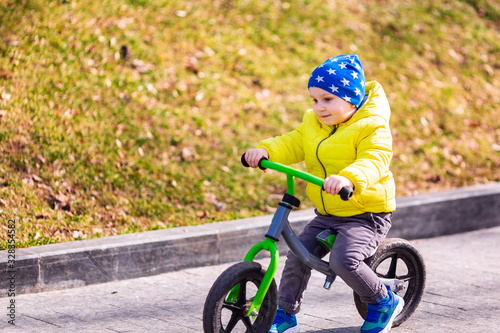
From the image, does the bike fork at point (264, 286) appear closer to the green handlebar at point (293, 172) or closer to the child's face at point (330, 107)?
the green handlebar at point (293, 172)

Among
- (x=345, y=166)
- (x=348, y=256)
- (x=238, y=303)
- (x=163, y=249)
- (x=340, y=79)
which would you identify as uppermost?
(x=340, y=79)

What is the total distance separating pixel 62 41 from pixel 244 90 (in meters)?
2.08

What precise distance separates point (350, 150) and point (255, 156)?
0.50m

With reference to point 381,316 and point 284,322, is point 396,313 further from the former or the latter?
point 284,322

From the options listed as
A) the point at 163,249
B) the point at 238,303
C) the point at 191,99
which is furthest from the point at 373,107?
the point at 191,99

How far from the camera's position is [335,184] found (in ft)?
9.73

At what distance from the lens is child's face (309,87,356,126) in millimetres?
3387

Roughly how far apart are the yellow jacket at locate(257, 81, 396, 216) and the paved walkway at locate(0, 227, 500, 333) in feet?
2.66

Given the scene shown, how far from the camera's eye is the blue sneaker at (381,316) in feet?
11.6

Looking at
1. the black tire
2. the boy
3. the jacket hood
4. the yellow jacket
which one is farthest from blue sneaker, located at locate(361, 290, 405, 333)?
the jacket hood

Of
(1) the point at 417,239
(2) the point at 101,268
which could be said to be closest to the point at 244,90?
(1) the point at 417,239

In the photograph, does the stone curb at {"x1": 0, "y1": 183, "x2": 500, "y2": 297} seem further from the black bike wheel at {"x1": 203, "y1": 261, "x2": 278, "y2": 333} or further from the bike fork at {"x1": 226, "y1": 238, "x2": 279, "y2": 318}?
the bike fork at {"x1": 226, "y1": 238, "x2": 279, "y2": 318}

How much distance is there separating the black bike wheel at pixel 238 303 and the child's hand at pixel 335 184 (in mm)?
545

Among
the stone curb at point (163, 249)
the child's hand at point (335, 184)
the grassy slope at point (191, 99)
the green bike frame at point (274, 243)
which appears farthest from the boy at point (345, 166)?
the grassy slope at point (191, 99)
